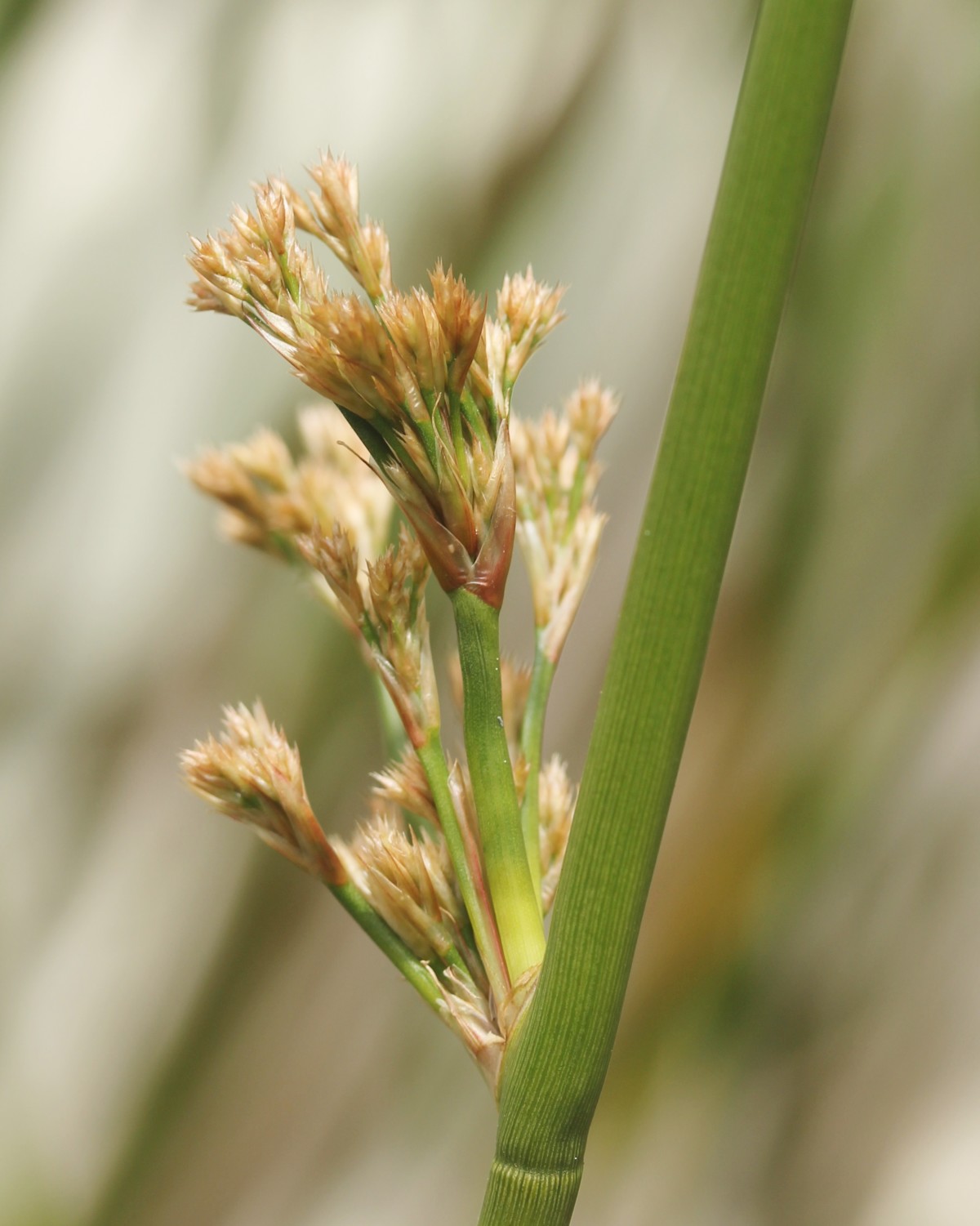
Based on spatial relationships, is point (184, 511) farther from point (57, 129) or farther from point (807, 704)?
point (807, 704)

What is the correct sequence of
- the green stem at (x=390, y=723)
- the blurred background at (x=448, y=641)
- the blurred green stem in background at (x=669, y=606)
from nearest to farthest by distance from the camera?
the blurred green stem in background at (x=669, y=606) → the green stem at (x=390, y=723) → the blurred background at (x=448, y=641)

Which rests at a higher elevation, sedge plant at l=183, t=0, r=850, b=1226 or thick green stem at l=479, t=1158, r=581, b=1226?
sedge plant at l=183, t=0, r=850, b=1226

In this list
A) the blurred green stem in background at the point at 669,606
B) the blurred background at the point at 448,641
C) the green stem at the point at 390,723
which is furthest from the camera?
the blurred background at the point at 448,641

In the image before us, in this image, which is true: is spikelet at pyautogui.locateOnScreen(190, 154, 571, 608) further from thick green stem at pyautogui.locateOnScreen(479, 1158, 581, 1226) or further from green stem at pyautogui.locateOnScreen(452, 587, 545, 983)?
thick green stem at pyautogui.locateOnScreen(479, 1158, 581, 1226)

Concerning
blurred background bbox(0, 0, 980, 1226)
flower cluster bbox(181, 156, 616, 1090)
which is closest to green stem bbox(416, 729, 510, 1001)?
flower cluster bbox(181, 156, 616, 1090)

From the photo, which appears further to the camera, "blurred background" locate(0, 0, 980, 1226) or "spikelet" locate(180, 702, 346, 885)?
"blurred background" locate(0, 0, 980, 1226)

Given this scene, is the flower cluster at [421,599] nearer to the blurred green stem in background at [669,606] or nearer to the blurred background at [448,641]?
the blurred green stem in background at [669,606]

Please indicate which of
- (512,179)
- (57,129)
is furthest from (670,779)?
(57,129)

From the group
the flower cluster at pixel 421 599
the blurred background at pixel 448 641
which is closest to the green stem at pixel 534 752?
the flower cluster at pixel 421 599
